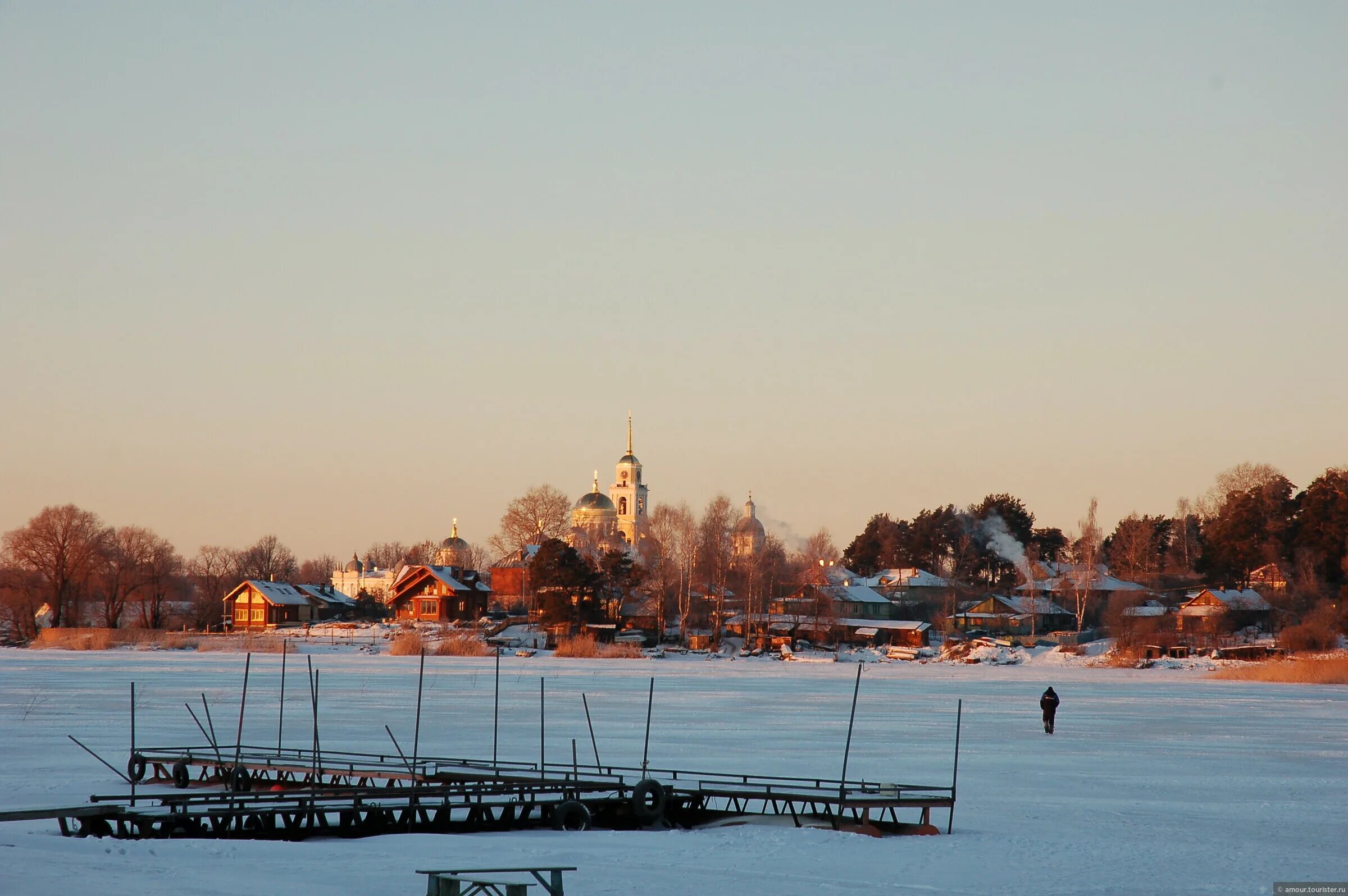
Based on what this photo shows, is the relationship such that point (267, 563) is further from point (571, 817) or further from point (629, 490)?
point (571, 817)

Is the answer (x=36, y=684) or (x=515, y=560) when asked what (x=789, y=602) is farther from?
(x=36, y=684)

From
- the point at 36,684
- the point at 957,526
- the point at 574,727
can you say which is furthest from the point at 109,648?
the point at 957,526

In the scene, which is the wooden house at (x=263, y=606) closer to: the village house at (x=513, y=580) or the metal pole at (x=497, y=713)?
the village house at (x=513, y=580)

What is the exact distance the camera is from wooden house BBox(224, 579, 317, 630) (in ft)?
317

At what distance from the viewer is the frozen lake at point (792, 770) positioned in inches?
610

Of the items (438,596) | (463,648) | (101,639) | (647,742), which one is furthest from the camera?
(438,596)

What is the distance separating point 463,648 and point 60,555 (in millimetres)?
33017

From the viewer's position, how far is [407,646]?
228 feet

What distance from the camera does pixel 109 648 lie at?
71.4 meters

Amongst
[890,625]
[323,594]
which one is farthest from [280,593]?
[890,625]

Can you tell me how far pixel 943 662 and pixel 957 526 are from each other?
34242 mm

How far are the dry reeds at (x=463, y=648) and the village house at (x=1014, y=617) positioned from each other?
3469 cm

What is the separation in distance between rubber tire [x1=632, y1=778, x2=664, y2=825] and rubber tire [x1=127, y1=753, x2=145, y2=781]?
8.00 m

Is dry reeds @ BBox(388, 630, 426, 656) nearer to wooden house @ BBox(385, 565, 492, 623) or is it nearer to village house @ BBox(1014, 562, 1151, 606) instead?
wooden house @ BBox(385, 565, 492, 623)
